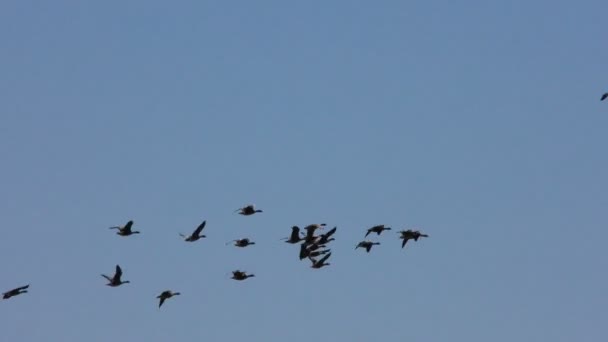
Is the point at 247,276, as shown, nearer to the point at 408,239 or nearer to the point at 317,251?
the point at 317,251

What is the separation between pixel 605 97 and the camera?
8681cm

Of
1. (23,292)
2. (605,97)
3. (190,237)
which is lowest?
(23,292)

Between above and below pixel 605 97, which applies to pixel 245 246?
below

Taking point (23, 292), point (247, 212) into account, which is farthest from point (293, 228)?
point (23, 292)

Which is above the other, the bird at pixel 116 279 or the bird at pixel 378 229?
the bird at pixel 378 229

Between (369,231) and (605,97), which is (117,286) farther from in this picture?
(605,97)

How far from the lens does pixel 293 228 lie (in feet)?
292

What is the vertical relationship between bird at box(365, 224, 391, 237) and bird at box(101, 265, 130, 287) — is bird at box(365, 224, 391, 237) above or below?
above

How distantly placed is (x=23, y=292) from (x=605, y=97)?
3866 centimetres

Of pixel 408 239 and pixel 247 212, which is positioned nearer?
pixel 247 212

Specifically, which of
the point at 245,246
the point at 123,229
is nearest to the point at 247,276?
the point at 245,246

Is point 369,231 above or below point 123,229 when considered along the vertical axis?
above

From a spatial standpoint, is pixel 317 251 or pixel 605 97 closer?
pixel 605 97

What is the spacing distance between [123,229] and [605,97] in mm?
31535
